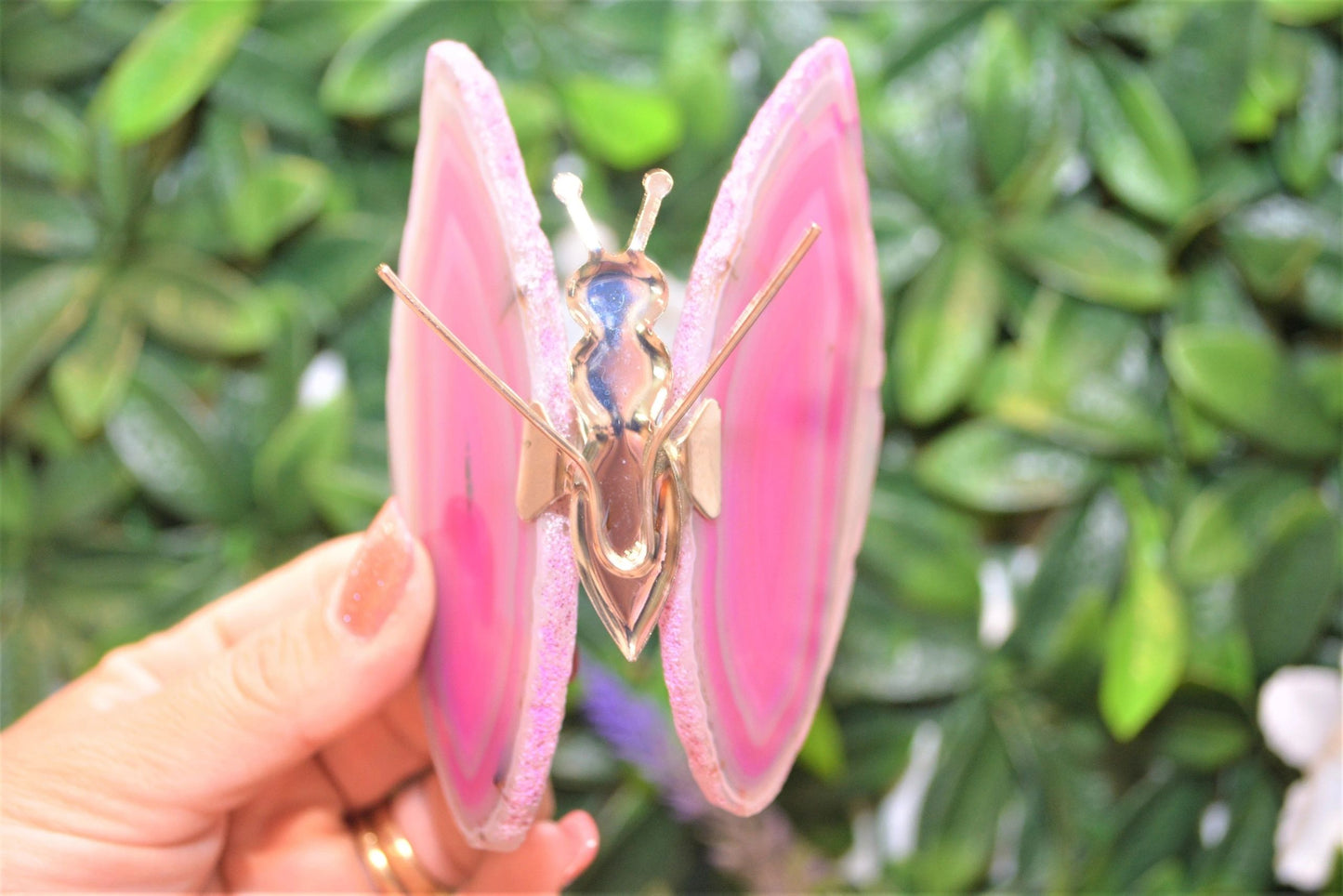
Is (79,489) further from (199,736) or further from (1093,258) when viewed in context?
(1093,258)

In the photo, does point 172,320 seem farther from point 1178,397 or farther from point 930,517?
point 1178,397

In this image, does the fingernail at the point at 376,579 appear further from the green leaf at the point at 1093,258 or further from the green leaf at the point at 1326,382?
the green leaf at the point at 1326,382

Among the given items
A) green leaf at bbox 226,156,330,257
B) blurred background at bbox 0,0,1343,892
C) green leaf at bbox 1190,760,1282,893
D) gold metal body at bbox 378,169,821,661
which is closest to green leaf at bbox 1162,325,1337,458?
blurred background at bbox 0,0,1343,892

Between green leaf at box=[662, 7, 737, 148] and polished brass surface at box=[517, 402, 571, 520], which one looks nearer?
polished brass surface at box=[517, 402, 571, 520]

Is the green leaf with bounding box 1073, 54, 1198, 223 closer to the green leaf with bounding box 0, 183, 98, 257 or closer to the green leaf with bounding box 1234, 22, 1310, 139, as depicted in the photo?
the green leaf with bounding box 1234, 22, 1310, 139

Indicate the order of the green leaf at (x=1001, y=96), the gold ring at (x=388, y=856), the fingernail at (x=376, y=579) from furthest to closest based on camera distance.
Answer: the green leaf at (x=1001, y=96), the gold ring at (x=388, y=856), the fingernail at (x=376, y=579)

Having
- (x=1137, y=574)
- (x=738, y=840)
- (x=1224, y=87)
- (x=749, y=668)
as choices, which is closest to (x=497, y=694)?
(x=749, y=668)

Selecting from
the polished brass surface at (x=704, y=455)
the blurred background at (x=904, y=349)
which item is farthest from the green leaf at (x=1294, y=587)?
the polished brass surface at (x=704, y=455)
